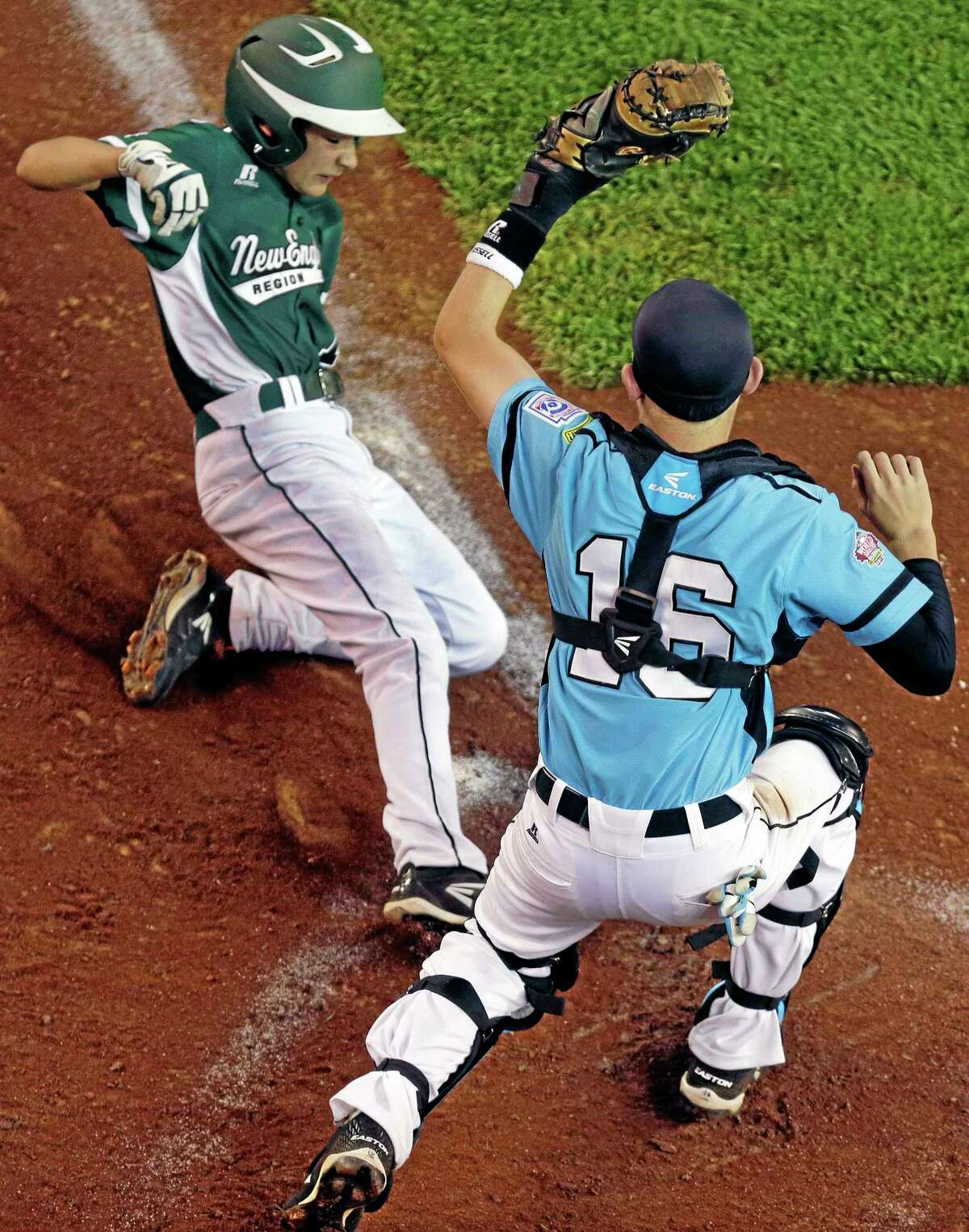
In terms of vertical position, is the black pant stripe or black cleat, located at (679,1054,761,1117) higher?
the black pant stripe

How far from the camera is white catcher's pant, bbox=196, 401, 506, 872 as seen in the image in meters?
4.52

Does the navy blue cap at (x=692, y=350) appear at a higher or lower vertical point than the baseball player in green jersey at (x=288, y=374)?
higher

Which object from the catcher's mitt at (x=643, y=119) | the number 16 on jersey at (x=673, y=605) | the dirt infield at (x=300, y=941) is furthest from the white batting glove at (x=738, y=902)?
the catcher's mitt at (x=643, y=119)

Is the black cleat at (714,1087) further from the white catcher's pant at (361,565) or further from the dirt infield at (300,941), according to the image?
the white catcher's pant at (361,565)

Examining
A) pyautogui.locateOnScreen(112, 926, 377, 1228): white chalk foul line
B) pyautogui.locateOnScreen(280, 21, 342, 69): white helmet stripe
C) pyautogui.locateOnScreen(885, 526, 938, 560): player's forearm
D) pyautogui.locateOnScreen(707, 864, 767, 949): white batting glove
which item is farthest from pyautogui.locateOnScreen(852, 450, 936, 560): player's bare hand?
pyautogui.locateOnScreen(280, 21, 342, 69): white helmet stripe

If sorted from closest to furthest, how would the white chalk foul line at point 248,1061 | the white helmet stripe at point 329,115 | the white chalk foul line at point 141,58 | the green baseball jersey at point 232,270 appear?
the white chalk foul line at point 248,1061 → the white helmet stripe at point 329,115 → the green baseball jersey at point 232,270 → the white chalk foul line at point 141,58

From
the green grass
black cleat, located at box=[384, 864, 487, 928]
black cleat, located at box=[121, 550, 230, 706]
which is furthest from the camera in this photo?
the green grass

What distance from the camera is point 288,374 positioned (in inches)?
191

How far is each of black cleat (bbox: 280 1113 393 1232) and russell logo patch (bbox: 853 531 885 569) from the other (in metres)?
1.78

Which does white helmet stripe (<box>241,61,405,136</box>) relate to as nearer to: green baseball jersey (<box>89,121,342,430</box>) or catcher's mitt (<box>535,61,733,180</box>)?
green baseball jersey (<box>89,121,342,430</box>)

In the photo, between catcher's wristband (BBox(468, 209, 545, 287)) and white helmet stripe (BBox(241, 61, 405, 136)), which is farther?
white helmet stripe (BBox(241, 61, 405, 136))

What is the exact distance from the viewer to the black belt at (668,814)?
3.25 metres

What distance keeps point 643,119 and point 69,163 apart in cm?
193

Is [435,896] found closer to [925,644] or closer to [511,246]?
[925,644]
